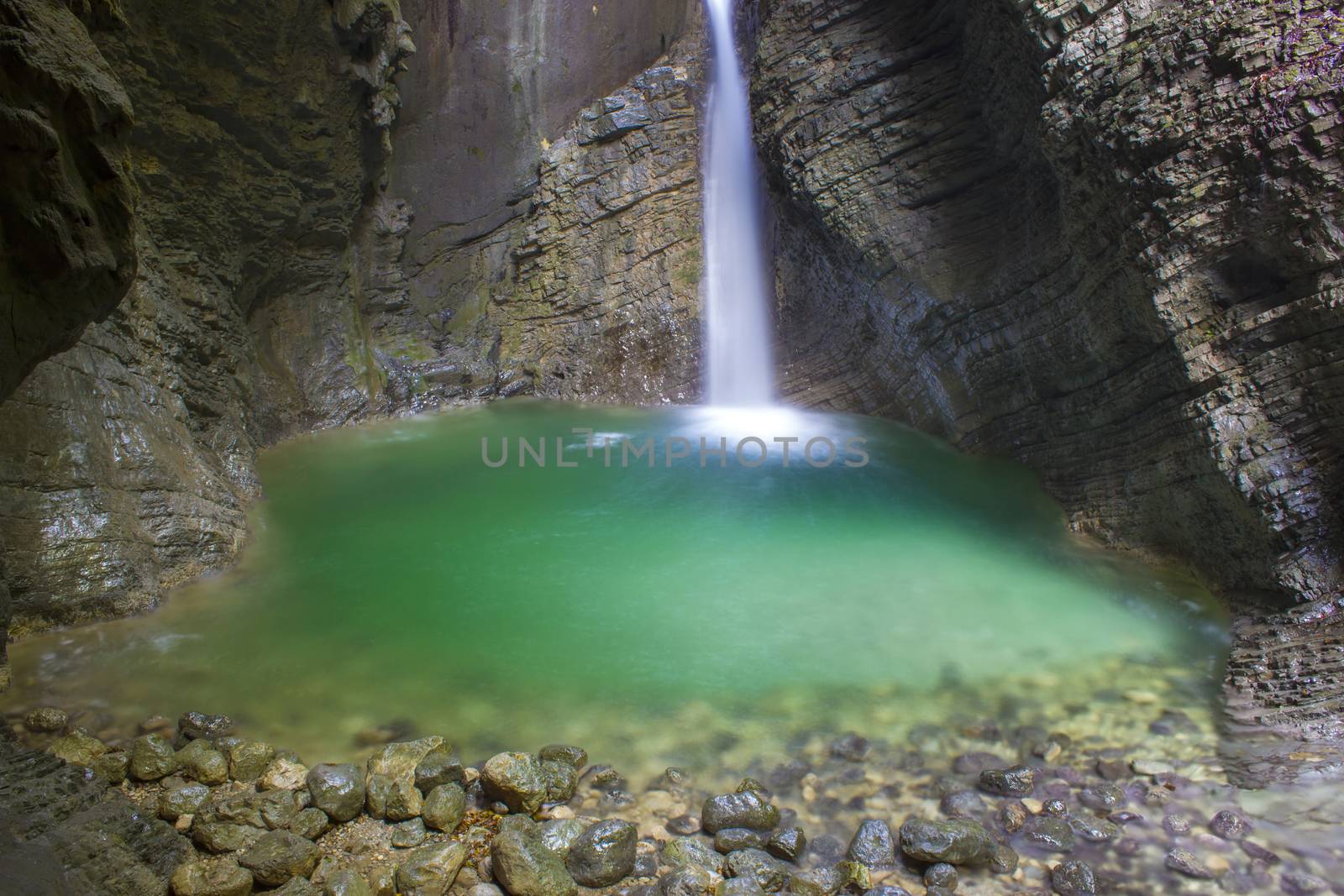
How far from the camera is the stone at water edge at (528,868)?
298 cm

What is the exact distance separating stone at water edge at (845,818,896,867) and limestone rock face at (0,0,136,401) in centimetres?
372

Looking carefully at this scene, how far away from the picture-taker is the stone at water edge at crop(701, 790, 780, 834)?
11.2 ft

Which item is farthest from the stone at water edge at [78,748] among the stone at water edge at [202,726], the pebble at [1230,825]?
the pebble at [1230,825]

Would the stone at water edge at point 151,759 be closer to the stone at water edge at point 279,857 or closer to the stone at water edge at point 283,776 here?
the stone at water edge at point 283,776

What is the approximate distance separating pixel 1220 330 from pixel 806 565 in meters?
3.37

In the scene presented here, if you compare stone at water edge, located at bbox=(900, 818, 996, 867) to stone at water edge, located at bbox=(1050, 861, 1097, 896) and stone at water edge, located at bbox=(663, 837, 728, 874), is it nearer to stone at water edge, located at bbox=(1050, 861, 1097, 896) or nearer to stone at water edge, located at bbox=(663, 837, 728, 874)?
stone at water edge, located at bbox=(1050, 861, 1097, 896)

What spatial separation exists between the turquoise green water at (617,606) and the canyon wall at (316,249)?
0.87 m

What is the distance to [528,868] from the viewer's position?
3018 mm

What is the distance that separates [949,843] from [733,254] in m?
11.4

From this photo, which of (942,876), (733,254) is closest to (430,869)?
(942,876)

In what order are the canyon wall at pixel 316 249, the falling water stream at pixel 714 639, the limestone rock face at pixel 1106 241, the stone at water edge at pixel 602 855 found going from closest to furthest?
the stone at water edge at pixel 602 855, the falling water stream at pixel 714 639, the limestone rock face at pixel 1106 241, the canyon wall at pixel 316 249

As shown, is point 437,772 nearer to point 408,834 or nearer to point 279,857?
point 408,834

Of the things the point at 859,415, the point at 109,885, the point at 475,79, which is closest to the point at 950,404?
the point at 859,415

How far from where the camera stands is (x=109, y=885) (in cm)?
278
